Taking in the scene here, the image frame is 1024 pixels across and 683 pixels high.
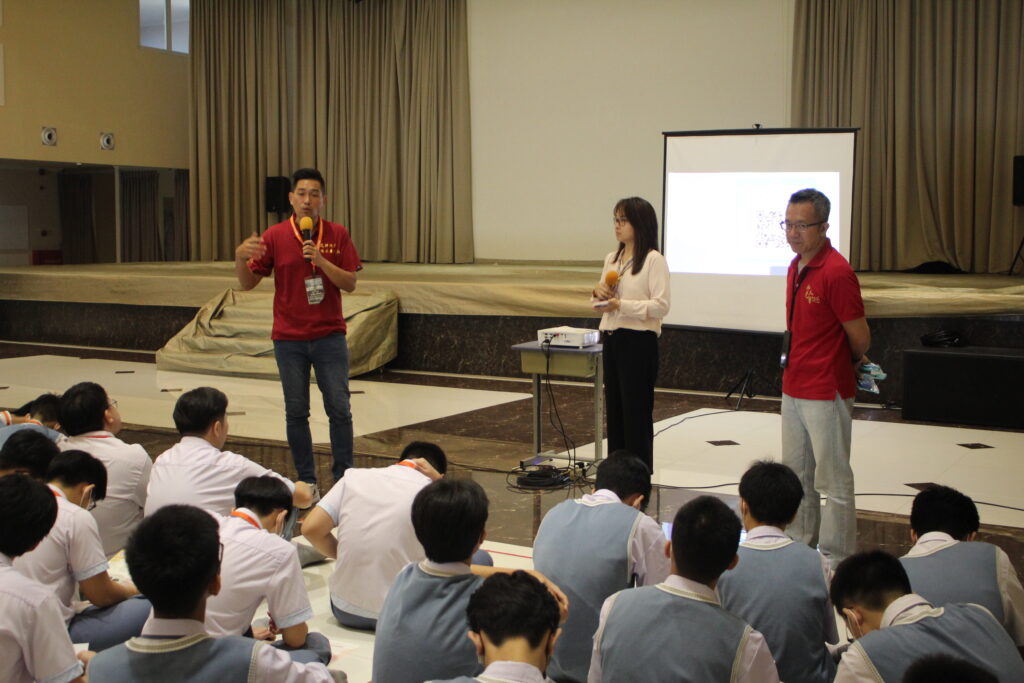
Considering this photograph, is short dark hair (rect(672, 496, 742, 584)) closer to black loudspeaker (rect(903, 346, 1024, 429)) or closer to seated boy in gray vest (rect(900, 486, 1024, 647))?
seated boy in gray vest (rect(900, 486, 1024, 647))

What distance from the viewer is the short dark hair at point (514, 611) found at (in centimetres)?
170

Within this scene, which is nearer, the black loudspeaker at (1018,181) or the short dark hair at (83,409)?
the short dark hair at (83,409)

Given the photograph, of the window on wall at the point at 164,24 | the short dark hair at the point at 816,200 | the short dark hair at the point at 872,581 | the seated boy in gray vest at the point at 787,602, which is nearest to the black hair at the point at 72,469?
the seated boy in gray vest at the point at 787,602

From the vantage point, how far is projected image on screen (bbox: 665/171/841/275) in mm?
6680

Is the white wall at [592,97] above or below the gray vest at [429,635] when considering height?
above

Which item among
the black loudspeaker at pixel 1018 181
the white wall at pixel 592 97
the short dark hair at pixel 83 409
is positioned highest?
the white wall at pixel 592 97

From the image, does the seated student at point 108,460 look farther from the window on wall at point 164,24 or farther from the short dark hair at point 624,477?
the window on wall at point 164,24

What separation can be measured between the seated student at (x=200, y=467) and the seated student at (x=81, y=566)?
0.23 meters

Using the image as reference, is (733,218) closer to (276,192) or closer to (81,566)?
(81,566)

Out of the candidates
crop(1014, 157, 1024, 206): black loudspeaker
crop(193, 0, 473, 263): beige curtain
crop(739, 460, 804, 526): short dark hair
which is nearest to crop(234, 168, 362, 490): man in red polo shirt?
crop(739, 460, 804, 526): short dark hair

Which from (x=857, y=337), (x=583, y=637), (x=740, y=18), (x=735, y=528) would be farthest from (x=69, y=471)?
(x=740, y=18)

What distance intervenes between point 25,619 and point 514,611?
3.31 ft

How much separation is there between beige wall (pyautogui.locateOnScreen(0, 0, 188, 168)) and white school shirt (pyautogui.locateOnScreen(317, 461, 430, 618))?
1010cm

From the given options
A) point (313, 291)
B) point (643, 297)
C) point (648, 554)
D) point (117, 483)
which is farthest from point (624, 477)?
point (313, 291)
